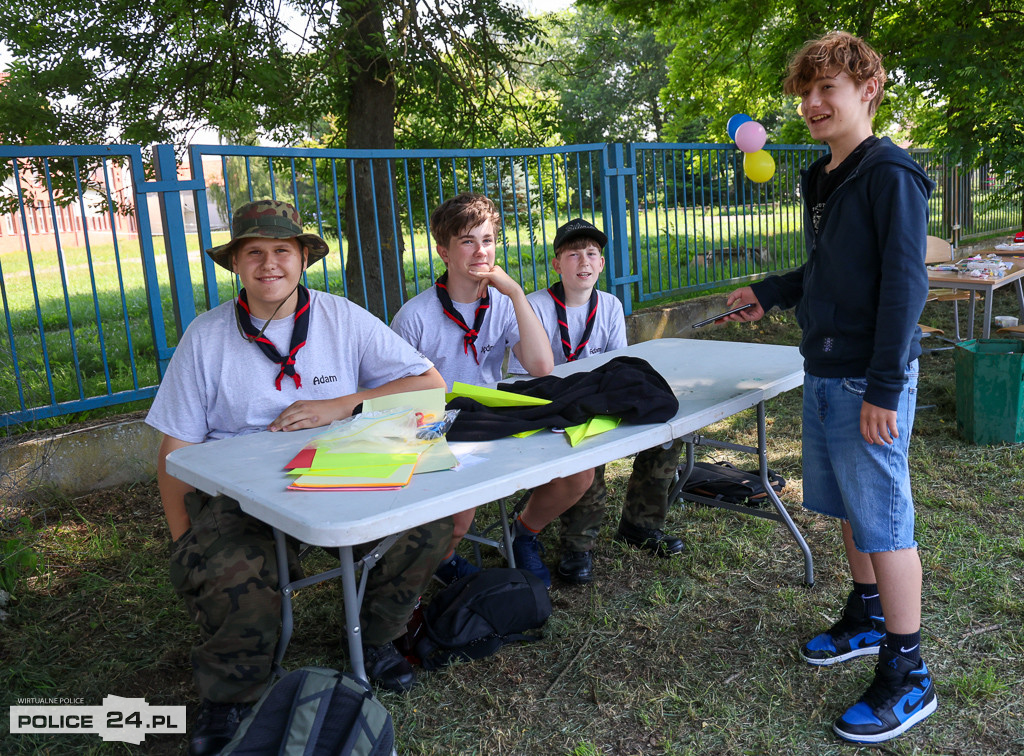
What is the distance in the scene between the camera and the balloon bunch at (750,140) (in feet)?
21.7

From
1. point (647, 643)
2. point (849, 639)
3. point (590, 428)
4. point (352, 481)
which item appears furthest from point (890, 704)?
point (352, 481)

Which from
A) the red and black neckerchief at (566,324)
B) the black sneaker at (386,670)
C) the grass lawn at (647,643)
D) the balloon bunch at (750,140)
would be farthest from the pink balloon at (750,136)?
the black sneaker at (386,670)

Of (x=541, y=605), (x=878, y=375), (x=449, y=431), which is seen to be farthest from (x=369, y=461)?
(x=878, y=375)

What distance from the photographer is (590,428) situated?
2.16 metres

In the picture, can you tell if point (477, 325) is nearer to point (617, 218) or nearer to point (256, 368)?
point (256, 368)

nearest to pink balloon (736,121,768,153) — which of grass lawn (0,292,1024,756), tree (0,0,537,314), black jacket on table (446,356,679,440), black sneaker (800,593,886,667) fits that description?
tree (0,0,537,314)

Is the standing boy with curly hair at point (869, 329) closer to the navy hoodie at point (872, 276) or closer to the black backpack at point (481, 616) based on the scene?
the navy hoodie at point (872, 276)

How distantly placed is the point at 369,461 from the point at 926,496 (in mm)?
3086

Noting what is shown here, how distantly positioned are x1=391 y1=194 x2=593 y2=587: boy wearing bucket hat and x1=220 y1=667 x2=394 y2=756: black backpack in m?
1.22

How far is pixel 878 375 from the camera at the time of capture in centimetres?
200

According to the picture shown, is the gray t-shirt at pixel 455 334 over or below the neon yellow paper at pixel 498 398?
over

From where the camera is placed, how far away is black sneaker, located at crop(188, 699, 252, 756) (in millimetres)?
2109

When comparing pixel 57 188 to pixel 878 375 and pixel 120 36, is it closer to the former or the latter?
pixel 120 36

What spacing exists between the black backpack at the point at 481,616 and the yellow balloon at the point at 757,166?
5781 mm
